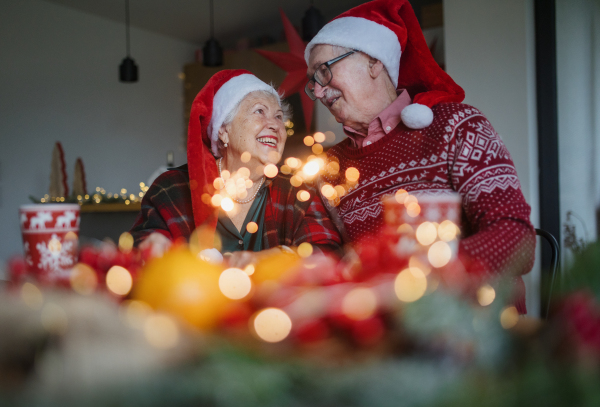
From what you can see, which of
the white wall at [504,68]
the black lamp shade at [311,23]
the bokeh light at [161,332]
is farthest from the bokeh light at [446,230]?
the black lamp shade at [311,23]

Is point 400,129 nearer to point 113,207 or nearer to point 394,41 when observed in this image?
point 394,41

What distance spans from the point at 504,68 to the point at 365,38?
1374 mm

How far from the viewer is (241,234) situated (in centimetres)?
134

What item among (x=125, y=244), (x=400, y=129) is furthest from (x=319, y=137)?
(x=125, y=244)

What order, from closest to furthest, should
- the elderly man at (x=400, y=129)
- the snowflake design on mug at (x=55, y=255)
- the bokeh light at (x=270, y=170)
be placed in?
the snowflake design on mug at (x=55, y=255) → the elderly man at (x=400, y=129) → the bokeh light at (x=270, y=170)

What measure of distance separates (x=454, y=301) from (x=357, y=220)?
0.94 metres

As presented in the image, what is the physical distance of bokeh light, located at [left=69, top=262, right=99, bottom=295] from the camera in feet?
1.41

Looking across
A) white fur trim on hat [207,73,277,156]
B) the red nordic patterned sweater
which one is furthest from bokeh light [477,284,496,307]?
white fur trim on hat [207,73,277,156]

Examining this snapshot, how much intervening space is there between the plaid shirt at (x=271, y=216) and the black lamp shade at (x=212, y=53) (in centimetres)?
294

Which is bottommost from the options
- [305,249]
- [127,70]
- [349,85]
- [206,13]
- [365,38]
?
[305,249]

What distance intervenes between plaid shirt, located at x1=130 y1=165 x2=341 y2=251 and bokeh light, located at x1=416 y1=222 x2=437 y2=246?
25.3 inches

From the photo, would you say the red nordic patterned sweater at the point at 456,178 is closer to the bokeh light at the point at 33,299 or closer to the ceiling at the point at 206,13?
the bokeh light at the point at 33,299

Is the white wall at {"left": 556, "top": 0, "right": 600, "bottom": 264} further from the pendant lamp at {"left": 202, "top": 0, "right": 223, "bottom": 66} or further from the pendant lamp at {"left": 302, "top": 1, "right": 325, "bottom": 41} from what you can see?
the pendant lamp at {"left": 202, "top": 0, "right": 223, "bottom": 66}

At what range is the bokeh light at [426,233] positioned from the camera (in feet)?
1.76
